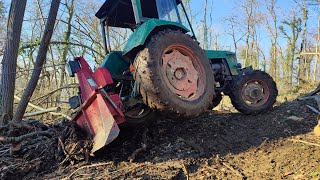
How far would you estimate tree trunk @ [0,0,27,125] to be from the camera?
491cm

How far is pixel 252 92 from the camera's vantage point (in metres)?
5.41

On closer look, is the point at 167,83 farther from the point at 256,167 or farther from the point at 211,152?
the point at 256,167

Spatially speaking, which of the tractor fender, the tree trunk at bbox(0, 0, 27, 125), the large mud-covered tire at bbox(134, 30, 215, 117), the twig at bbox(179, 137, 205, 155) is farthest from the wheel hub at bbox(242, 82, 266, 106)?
the tree trunk at bbox(0, 0, 27, 125)

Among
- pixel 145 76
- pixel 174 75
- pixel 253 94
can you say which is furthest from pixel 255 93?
pixel 145 76

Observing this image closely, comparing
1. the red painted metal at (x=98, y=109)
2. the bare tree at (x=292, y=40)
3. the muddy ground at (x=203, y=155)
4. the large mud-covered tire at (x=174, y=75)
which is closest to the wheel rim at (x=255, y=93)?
the muddy ground at (x=203, y=155)

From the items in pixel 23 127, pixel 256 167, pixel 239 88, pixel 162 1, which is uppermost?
pixel 162 1

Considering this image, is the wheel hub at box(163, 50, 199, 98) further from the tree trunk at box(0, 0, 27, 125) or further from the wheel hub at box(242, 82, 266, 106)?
the tree trunk at box(0, 0, 27, 125)

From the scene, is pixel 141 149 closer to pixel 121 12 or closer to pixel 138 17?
pixel 138 17

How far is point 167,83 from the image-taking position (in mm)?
3521

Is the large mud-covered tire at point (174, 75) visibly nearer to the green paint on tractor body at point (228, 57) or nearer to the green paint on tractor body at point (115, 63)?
the green paint on tractor body at point (115, 63)

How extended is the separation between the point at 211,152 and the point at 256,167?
642 mm

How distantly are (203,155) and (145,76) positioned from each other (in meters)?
1.20

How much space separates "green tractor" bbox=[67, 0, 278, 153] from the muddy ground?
31 centimetres

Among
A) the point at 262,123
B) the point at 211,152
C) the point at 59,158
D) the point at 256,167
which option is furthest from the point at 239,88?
the point at 59,158
